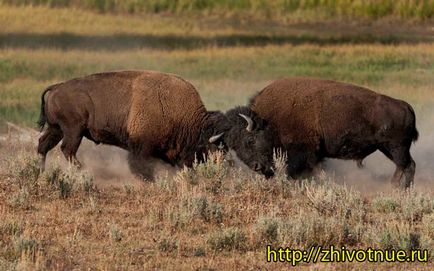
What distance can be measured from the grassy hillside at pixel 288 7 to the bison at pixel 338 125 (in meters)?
17.9

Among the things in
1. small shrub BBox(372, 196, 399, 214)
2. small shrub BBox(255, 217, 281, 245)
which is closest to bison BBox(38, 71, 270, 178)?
small shrub BBox(372, 196, 399, 214)

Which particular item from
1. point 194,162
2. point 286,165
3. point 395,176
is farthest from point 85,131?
point 395,176

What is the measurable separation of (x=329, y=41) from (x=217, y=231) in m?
20.2

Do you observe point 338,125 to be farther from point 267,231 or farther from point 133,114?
point 267,231

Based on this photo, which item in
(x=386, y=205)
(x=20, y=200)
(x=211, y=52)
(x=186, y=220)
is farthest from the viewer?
(x=211, y=52)

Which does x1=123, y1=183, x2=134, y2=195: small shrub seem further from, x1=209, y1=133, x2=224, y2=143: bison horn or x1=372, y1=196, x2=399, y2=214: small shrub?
x1=372, y1=196, x2=399, y2=214: small shrub

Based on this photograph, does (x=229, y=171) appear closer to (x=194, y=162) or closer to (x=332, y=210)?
(x=194, y=162)

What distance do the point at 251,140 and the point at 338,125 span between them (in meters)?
1.07

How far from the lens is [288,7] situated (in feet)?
106

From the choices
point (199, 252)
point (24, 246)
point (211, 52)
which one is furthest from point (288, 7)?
point (24, 246)

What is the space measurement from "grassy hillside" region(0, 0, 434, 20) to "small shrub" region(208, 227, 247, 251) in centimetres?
2221

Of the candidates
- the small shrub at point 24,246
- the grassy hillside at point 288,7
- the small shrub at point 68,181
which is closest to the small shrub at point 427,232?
the small shrub at point 24,246

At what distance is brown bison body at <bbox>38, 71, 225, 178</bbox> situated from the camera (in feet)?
44.9

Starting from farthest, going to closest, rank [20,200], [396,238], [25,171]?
[25,171], [20,200], [396,238]
